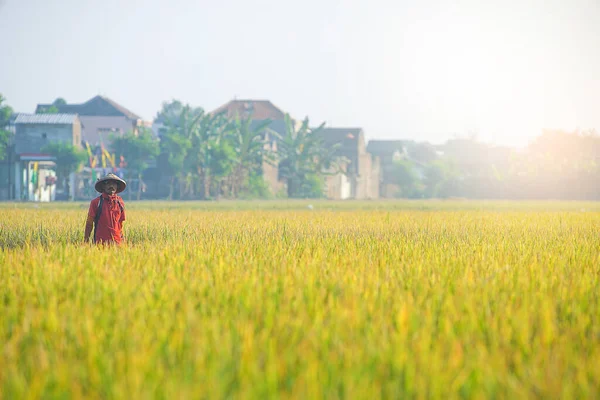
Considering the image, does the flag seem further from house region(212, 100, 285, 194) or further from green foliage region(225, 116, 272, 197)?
house region(212, 100, 285, 194)

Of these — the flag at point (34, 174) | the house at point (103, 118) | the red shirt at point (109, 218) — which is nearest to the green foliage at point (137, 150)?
the flag at point (34, 174)

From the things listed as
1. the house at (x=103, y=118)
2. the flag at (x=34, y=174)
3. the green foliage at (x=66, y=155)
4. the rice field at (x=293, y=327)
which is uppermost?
the house at (x=103, y=118)

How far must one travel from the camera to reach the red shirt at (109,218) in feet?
24.8

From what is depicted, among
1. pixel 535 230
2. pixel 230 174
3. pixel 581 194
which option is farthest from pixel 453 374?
pixel 581 194

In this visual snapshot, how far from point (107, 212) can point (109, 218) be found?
4.3 inches

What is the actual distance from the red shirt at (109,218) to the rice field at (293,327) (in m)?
0.91

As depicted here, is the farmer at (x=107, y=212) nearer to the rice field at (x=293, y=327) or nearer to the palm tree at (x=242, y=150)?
the rice field at (x=293, y=327)

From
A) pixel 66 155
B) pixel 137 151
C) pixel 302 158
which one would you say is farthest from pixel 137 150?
pixel 302 158

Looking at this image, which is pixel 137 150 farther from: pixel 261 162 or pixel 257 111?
pixel 257 111

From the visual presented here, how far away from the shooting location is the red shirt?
7.55 metres

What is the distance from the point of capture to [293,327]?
3.57m

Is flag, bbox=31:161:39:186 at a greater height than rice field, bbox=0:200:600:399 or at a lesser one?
greater

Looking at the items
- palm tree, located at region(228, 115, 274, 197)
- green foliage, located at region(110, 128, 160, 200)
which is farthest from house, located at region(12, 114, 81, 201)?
palm tree, located at region(228, 115, 274, 197)

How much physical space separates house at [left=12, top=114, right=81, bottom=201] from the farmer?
32951mm
